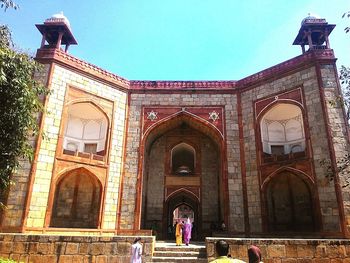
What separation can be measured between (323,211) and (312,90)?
4645 mm

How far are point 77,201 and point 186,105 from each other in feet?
21.0

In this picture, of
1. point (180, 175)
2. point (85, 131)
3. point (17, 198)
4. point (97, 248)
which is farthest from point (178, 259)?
point (85, 131)

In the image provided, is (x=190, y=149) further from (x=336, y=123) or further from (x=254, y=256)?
(x=254, y=256)

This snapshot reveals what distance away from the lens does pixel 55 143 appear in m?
11.1

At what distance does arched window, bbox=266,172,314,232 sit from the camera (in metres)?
11.6

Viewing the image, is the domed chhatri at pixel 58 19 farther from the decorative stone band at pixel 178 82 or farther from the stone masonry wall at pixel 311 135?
the stone masonry wall at pixel 311 135

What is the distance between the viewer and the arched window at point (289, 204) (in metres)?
11.6

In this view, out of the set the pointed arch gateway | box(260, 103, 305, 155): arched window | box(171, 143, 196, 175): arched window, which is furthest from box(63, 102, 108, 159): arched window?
box(260, 103, 305, 155): arched window

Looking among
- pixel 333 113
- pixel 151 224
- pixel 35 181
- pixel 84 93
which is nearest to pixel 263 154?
pixel 333 113

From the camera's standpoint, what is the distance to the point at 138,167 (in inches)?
489

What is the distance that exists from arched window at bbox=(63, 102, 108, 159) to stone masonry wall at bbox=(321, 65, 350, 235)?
9145 mm

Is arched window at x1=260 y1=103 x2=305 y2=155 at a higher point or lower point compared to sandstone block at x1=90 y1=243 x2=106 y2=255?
higher

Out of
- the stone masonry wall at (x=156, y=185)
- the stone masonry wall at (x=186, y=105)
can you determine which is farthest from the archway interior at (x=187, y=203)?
the stone masonry wall at (x=186, y=105)

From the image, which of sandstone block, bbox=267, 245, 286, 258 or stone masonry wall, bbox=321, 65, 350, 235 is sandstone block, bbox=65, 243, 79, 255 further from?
stone masonry wall, bbox=321, 65, 350, 235
